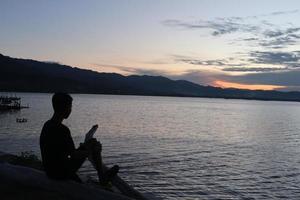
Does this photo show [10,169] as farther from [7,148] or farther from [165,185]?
[7,148]

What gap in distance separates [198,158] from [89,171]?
16.4 metres

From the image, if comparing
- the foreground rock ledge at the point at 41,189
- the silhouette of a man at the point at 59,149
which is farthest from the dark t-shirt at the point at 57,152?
the foreground rock ledge at the point at 41,189

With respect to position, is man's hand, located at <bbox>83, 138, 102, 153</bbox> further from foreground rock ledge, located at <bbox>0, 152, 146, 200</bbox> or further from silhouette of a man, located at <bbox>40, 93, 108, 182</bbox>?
foreground rock ledge, located at <bbox>0, 152, 146, 200</bbox>

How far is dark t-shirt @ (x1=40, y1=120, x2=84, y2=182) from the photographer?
8.12 m

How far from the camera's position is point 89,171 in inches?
1328

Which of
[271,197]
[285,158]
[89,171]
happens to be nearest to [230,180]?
[271,197]

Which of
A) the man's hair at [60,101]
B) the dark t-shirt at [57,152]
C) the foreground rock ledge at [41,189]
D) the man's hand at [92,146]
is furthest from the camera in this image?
the man's hand at [92,146]

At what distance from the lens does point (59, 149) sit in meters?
8.20

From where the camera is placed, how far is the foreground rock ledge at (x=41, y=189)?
769cm

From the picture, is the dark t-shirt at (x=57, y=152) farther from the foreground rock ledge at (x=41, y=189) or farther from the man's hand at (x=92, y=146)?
the man's hand at (x=92, y=146)

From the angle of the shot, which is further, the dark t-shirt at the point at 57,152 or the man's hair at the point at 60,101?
the man's hair at the point at 60,101

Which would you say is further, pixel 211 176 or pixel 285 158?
pixel 285 158

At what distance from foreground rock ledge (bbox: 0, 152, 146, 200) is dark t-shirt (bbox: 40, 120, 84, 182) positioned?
0.19 meters

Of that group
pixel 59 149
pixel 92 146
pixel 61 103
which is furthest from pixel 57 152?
pixel 61 103
